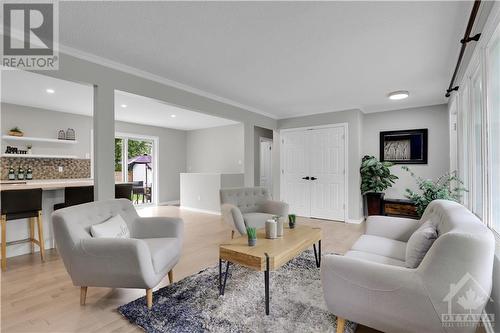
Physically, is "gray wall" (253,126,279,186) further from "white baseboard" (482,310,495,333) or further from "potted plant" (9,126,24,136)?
"white baseboard" (482,310,495,333)

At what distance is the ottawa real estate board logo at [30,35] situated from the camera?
6.67 ft

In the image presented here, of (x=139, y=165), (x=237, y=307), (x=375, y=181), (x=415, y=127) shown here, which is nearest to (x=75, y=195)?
(x=237, y=307)

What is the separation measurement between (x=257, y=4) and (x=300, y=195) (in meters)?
4.56

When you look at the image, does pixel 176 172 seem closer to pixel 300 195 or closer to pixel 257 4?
pixel 300 195

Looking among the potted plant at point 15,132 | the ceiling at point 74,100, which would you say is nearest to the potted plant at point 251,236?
the ceiling at point 74,100

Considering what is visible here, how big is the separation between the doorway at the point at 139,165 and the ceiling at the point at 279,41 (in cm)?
418

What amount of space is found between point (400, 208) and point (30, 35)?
5.83 metres

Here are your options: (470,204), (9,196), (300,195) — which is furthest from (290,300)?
(300,195)

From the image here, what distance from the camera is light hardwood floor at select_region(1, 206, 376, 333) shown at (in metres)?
1.86

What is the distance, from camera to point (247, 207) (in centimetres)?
426

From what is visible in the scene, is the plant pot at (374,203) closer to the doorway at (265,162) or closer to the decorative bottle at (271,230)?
the doorway at (265,162)

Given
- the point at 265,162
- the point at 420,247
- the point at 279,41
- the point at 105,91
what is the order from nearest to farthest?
the point at 420,247 → the point at 279,41 → the point at 105,91 → the point at 265,162

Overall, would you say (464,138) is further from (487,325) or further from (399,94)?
(487,325)

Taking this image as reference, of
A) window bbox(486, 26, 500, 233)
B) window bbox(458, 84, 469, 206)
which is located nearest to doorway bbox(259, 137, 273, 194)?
window bbox(458, 84, 469, 206)
